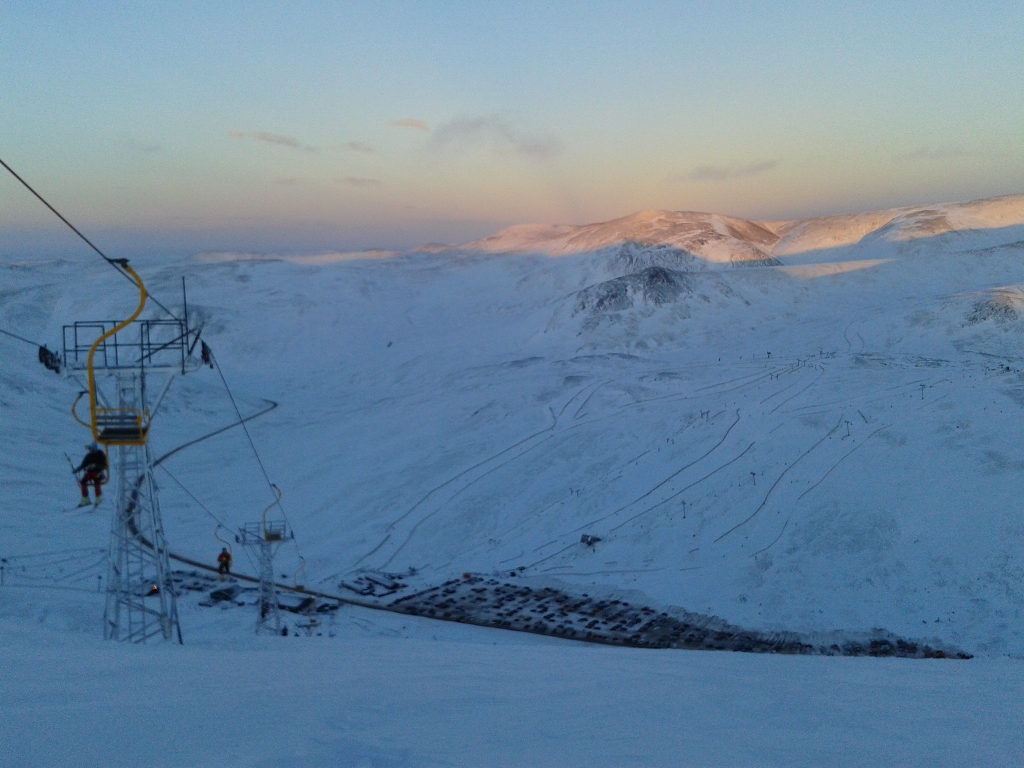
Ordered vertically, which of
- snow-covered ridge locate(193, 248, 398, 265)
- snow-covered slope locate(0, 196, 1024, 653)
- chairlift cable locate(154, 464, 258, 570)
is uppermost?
snow-covered ridge locate(193, 248, 398, 265)

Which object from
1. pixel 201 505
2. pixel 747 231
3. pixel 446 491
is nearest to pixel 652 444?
pixel 446 491

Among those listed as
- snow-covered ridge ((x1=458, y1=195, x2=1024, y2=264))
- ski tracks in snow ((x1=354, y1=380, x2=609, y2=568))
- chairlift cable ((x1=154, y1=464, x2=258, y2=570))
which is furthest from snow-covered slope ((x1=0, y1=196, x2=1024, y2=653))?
snow-covered ridge ((x1=458, y1=195, x2=1024, y2=264))

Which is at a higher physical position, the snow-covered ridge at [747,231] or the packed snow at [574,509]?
the snow-covered ridge at [747,231]

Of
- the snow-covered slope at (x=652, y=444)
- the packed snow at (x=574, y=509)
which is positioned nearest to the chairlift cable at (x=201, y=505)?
the packed snow at (x=574, y=509)

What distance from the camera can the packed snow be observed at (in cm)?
409

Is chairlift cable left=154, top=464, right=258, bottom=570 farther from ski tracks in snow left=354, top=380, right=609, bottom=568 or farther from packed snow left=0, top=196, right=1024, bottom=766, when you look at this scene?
ski tracks in snow left=354, top=380, right=609, bottom=568

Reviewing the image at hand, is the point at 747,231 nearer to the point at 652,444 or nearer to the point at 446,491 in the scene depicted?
the point at 652,444

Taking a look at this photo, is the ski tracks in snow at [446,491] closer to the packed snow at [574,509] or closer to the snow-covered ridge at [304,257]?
the packed snow at [574,509]

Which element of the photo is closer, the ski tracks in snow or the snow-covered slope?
the snow-covered slope

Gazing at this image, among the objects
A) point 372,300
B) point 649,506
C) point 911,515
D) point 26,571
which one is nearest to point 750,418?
point 649,506

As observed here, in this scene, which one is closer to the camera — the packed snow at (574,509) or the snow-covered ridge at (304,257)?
the packed snow at (574,509)

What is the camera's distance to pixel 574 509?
19.6m

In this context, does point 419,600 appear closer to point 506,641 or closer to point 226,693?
point 506,641

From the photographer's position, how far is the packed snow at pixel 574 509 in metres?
4.09
